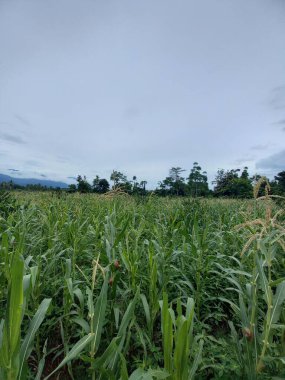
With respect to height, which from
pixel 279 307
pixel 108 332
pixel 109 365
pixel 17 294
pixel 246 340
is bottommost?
pixel 108 332

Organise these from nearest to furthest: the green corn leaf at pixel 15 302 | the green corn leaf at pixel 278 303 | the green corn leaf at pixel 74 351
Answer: the green corn leaf at pixel 15 302 < the green corn leaf at pixel 74 351 < the green corn leaf at pixel 278 303

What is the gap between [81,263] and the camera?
3.01 metres

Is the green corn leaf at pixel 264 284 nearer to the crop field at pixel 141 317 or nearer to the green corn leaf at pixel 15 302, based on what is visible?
the crop field at pixel 141 317

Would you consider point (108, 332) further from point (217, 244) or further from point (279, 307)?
point (217, 244)

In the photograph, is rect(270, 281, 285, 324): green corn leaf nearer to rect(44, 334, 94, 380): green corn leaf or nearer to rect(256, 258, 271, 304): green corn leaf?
rect(256, 258, 271, 304): green corn leaf

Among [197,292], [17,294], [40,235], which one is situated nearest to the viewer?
[17,294]

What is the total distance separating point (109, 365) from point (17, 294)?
68 centimetres

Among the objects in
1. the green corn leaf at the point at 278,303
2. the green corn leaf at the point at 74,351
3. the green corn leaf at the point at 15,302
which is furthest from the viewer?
the green corn leaf at the point at 278,303

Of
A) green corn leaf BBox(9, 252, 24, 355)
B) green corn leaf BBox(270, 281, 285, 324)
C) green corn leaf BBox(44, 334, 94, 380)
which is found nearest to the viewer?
green corn leaf BBox(9, 252, 24, 355)

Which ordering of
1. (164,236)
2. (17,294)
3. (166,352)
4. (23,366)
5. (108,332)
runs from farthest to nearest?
(164,236), (108,332), (166,352), (23,366), (17,294)

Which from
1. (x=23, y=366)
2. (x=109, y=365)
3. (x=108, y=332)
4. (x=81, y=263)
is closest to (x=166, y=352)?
(x=109, y=365)

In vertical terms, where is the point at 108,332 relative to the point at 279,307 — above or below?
below

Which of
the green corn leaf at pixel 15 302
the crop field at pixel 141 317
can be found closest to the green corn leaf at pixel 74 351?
the crop field at pixel 141 317

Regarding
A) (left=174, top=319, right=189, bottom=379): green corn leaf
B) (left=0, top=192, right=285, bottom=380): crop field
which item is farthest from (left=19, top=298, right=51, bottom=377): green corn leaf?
(left=174, top=319, right=189, bottom=379): green corn leaf
